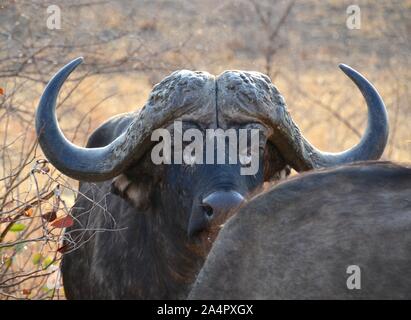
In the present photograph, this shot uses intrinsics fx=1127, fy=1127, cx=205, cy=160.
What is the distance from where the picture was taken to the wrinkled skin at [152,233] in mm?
5184

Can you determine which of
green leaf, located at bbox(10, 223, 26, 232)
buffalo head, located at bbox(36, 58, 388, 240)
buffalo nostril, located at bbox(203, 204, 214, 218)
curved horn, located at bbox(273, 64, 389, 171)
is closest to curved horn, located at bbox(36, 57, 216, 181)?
buffalo head, located at bbox(36, 58, 388, 240)

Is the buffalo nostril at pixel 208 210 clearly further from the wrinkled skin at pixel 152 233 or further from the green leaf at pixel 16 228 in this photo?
the green leaf at pixel 16 228

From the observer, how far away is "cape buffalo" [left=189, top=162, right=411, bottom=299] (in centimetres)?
317

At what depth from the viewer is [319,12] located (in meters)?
17.6

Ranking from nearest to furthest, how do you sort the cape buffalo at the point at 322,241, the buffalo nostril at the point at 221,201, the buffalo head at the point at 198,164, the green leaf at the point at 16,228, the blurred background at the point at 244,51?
1. the cape buffalo at the point at 322,241
2. the buffalo nostril at the point at 221,201
3. the buffalo head at the point at 198,164
4. the green leaf at the point at 16,228
5. the blurred background at the point at 244,51

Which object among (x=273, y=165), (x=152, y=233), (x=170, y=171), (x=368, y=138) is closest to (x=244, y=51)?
(x=368, y=138)

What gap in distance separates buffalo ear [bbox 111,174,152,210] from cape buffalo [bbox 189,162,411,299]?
6.30ft

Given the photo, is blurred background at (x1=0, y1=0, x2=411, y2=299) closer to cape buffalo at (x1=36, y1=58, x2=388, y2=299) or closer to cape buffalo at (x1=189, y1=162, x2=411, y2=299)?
cape buffalo at (x1=36, y1=58, x2=388, y2=299)

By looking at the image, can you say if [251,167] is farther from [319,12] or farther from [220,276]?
[319,12]

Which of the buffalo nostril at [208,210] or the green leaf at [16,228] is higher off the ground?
the green leaf at [16,228]

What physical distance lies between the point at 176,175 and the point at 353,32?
38.9 ft

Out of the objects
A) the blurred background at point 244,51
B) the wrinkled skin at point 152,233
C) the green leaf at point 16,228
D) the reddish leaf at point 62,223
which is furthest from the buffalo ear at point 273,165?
the blurred background at point 244,51

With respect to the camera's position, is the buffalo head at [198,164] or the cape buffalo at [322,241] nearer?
the cape buffalo at [322,241]
